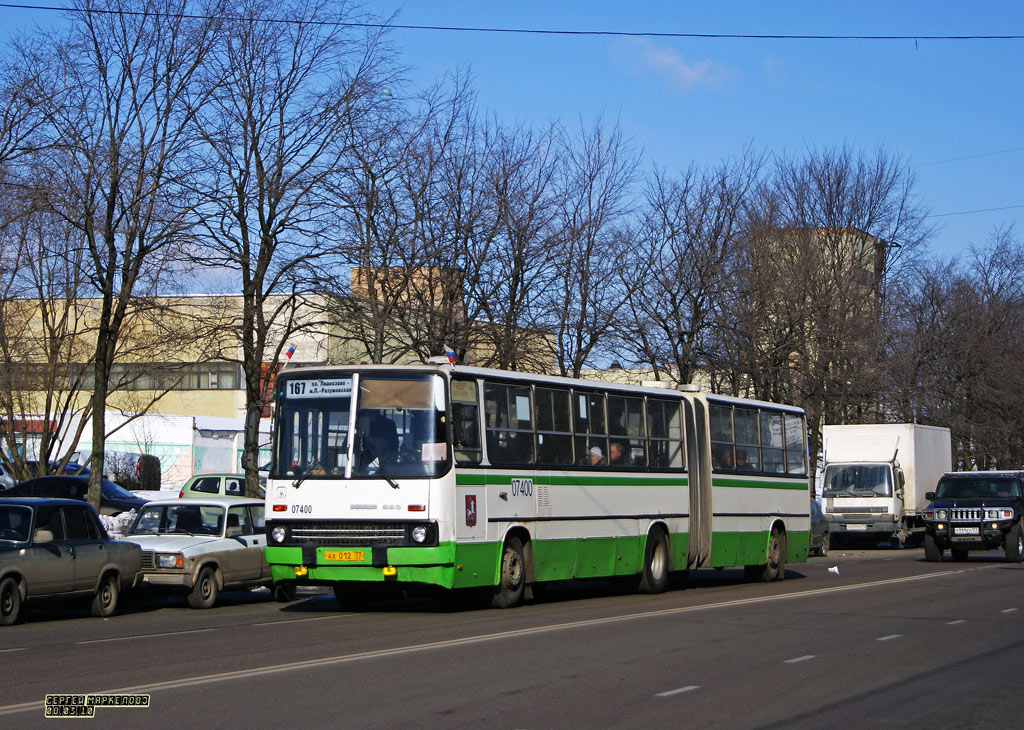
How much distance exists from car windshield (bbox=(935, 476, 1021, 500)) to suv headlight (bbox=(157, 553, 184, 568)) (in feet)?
60.9

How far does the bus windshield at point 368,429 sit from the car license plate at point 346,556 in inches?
35.2

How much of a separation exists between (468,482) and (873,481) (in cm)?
2285

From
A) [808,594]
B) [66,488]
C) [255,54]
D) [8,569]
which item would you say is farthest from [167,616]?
[66,488]

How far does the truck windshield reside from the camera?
115 feet

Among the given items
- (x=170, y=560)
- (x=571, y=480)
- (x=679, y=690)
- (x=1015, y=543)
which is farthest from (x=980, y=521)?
(x=679, y=690)

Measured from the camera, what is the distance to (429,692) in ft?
29.8

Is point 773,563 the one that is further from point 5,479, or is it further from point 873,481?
point 5,479

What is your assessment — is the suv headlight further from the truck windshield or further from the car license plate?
the truck windshield

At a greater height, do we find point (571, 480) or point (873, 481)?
point (873, 481)

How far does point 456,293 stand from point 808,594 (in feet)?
39.7

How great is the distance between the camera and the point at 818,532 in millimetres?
32281

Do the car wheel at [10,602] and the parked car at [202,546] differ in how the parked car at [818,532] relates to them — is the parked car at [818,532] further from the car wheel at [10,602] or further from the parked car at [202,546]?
the car wheel at [10,602]

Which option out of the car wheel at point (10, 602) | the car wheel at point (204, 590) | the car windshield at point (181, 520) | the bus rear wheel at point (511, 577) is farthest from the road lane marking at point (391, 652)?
the car windshield at point (181, 520)

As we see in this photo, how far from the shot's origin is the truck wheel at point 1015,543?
2748 centimetres
